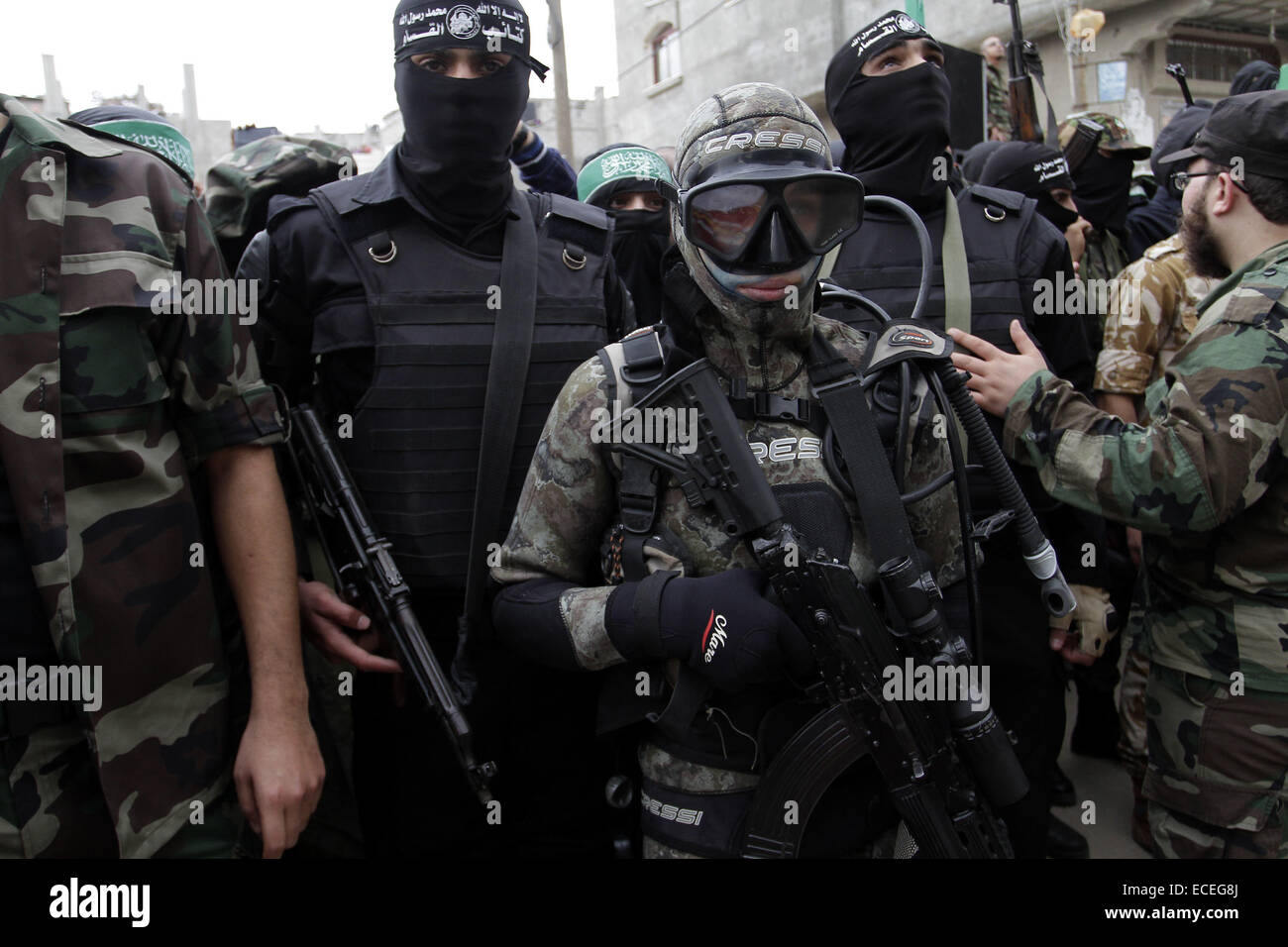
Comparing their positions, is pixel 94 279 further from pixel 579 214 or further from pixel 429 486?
pixel 579 214

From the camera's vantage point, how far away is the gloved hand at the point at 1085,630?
8.36 ft

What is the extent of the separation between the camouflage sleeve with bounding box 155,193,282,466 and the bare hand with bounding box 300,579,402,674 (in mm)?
455

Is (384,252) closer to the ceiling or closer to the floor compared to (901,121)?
closer to the floor

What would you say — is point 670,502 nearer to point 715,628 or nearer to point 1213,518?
point 715,628

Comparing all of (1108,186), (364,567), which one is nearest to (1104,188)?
(1108,186)

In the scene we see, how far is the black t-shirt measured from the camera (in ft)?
4.91

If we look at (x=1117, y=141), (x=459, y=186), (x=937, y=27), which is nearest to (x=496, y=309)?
(x=459, y=186)

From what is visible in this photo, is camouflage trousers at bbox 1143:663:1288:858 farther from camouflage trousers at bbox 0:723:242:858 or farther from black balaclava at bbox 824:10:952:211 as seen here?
camouflage trousers at bbox 0:723:242:858

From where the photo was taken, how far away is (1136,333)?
3.34 metres

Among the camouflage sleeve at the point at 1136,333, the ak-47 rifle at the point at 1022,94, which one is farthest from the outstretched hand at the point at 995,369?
the ak-47 rifle at the point at 1022,94

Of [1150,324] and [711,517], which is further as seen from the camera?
[1150,324]

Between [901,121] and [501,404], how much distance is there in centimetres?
149

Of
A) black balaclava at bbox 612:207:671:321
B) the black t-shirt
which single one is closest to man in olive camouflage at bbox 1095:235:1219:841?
black balaclava at bbox 612:207:671:321

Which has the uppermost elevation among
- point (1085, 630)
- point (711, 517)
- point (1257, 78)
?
point (1257, 78)
